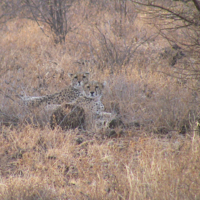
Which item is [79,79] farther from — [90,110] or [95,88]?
[90,110]

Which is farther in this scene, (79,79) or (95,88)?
(79,79)

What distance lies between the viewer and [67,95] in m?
6.00

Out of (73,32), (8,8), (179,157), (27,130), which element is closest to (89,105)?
(27,130)

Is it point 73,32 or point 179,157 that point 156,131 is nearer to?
point 179,157

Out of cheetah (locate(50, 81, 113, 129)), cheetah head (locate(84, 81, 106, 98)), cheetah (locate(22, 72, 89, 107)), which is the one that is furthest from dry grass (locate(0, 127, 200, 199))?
cheetah head (locate(84, 81, 106, 98))

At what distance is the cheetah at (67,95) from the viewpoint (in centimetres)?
542

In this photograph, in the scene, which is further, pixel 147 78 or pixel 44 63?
pixel 44 63

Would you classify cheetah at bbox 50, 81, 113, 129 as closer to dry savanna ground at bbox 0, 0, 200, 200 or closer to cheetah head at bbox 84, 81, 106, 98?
cheetah head at bbox 84, 81, 106, 98

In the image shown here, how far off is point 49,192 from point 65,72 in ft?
14.4

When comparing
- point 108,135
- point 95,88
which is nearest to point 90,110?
point 95,88

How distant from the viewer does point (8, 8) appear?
37.1ft

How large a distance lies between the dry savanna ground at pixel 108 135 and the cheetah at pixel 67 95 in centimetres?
A: 26

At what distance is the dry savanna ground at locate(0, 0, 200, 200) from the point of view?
114 inches

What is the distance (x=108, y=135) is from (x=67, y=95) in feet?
6.34
